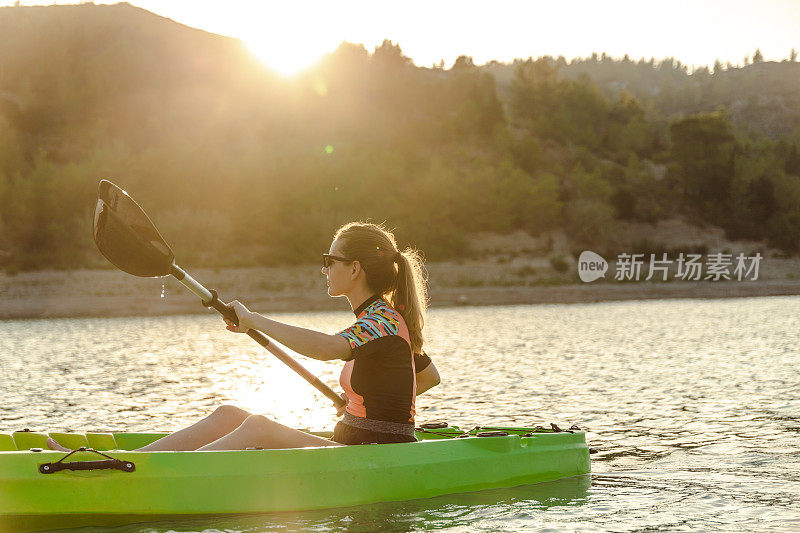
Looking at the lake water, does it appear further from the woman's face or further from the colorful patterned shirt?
the woman's face

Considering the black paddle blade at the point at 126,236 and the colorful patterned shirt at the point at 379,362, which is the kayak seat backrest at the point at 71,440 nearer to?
the black paddle blade at the point at 126,236

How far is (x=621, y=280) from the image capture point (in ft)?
155

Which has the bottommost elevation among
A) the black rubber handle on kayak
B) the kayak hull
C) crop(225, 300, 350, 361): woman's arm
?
the kayak hull

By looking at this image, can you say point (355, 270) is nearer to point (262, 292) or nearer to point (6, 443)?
point (6, 443)

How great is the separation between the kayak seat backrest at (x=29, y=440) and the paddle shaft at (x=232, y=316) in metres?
1.29

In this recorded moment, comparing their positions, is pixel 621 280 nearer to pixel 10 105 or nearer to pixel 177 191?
pixel 177 191

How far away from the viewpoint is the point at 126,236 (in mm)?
5984

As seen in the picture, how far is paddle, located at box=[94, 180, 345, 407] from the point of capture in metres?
5.92

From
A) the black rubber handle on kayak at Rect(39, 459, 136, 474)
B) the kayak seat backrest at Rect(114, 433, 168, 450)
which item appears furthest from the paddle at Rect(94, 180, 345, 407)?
the kayak seat backrest at Rect(114, 433, 168, 450)

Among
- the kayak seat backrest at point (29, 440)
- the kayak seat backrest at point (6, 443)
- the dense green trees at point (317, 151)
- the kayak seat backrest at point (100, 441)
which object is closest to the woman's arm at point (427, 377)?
the kayak seat backrest at point (100, 441)

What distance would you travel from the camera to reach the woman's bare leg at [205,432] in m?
5.73
